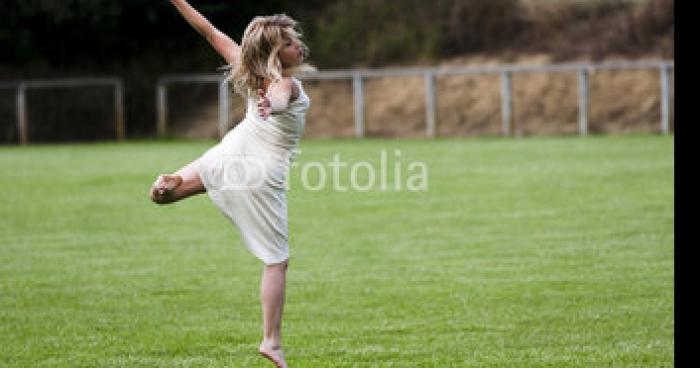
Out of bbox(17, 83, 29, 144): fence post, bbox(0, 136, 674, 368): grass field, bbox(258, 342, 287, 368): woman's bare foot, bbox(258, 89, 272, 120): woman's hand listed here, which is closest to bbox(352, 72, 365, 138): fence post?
bbox(17, 83, 29, 144): fence post

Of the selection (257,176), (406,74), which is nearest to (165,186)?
(257,176)

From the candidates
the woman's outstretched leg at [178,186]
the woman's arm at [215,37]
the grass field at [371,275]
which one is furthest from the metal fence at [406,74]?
the woman's outstretched leg at [178,186]

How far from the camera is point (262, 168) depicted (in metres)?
7.12

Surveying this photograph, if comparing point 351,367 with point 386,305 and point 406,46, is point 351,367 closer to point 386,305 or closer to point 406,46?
point 386,305

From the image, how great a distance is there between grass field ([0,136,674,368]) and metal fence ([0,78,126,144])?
55.6 ft

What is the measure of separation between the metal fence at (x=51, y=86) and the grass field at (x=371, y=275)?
667 inches

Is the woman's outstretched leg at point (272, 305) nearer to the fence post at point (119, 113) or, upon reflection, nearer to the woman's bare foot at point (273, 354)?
the woman's bare foot at point (273, 354)

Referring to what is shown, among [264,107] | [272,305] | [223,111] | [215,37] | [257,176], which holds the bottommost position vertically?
[223,111]

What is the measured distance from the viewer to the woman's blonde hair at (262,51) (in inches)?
279

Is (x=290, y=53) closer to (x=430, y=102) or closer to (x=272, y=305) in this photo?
(x=272, y=305)

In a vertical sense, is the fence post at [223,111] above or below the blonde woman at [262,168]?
below

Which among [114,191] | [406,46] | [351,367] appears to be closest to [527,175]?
Result: [114,191]

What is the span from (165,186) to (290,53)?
3.09ft
